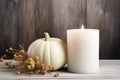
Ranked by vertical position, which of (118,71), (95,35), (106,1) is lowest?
(118,71)

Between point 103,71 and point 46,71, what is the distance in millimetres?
176

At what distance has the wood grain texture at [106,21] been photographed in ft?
3.56

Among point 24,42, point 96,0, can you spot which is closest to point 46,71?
point 24,42

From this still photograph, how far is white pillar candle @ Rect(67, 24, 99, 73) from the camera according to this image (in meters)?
0.76

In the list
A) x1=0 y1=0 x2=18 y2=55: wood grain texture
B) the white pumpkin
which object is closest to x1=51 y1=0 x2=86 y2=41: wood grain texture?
x1=0 y1=0 x2=18 y2=55: wood grain texture

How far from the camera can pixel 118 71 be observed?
79cm

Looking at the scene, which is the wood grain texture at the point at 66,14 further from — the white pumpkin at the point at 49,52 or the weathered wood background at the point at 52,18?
the white pumpkin at the point at 49,52

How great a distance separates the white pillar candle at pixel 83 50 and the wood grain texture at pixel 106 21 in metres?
0.33

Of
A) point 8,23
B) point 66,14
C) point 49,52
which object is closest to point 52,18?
point 66,14

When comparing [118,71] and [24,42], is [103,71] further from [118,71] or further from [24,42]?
[24,42]

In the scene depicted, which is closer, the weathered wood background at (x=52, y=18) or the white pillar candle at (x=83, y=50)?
the white pillar candle at (x=83, y=50)

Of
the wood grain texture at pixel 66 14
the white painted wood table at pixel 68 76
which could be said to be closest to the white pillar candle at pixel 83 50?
the white painted wood table at pixel 68 76

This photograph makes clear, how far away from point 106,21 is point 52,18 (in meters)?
0.23

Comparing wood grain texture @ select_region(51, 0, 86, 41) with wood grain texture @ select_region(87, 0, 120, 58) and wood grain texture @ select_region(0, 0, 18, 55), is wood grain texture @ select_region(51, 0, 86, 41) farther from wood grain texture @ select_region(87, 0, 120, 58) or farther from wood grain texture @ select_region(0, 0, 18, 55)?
wood grain texture @ select_region(0, 0, 18, 55)
